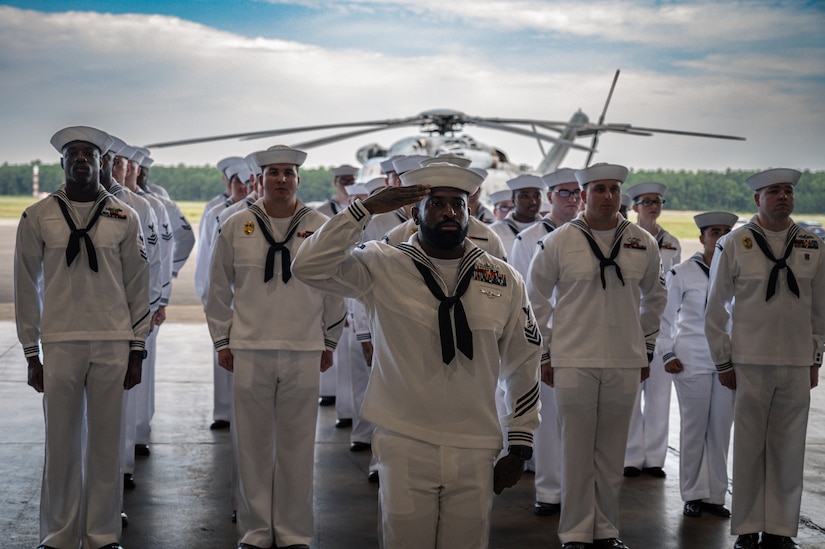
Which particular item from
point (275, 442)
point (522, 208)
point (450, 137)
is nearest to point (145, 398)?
point (275, 442)

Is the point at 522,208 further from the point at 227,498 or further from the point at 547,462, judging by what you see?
the point at 227,498

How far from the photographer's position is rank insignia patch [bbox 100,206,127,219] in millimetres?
4504

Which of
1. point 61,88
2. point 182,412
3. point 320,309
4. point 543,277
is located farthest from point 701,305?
point 61,88

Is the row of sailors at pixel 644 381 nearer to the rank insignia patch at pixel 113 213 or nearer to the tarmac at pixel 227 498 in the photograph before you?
the tarmac at pixel 227 498

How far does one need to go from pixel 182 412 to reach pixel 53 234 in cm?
399

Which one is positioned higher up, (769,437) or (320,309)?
(320,309)

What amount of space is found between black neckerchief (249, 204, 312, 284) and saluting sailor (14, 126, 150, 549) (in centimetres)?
62

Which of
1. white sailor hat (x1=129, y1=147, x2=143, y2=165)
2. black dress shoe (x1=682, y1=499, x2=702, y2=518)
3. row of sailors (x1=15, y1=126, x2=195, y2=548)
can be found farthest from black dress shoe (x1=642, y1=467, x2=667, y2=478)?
white sailor hat (x1=129, y1=147, x2=143, y2=165)

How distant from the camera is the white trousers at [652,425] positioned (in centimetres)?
653

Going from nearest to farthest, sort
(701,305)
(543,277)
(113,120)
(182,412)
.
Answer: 1. (543,277)
2. (701,305)
3. (182,412)
4. (113,120)

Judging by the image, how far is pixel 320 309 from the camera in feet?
15.6

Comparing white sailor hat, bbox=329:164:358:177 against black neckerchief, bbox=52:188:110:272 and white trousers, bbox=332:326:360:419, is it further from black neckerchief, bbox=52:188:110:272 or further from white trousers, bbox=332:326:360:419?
black neckerchief, bbox=52:188:110:272

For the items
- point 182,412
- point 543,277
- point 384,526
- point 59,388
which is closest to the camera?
point 384,526

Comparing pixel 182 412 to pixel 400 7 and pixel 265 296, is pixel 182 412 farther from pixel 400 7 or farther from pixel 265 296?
pixel 400 7
